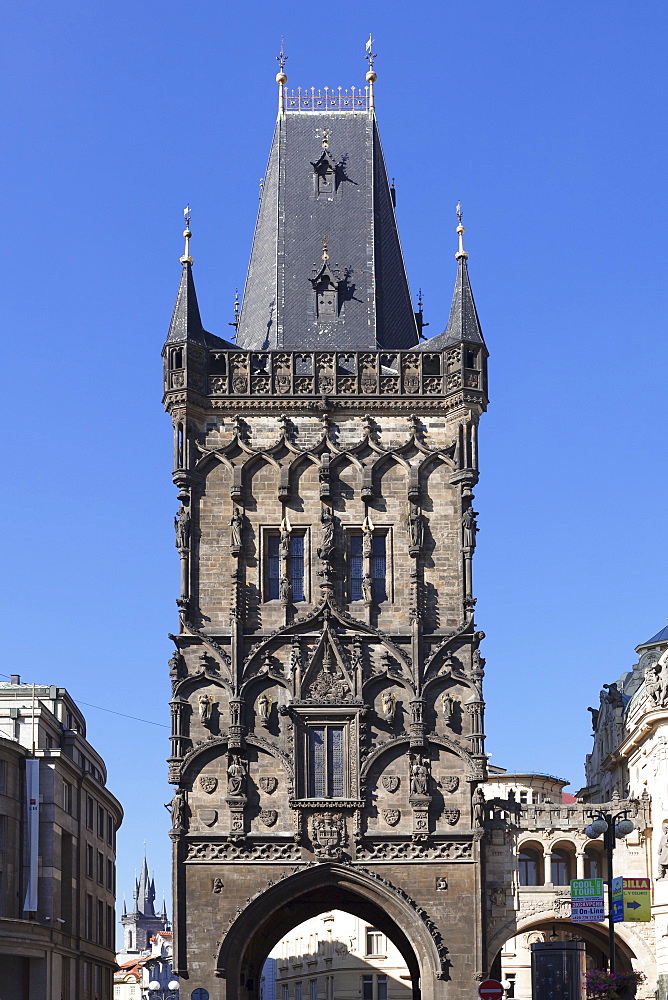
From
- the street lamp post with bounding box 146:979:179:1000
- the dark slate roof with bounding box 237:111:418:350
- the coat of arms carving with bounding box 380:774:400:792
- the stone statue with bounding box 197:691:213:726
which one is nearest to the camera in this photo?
the street lamp post with bounding box 146:979:179:1000

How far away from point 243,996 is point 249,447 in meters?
15.6

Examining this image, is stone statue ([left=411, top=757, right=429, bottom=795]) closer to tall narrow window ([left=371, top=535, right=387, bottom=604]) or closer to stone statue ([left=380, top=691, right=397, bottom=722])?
stone statue ([left=380, top=691, right=397, bottom=722])

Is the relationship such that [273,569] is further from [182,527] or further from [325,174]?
[325,174]

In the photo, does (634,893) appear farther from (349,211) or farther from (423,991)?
(349,211)

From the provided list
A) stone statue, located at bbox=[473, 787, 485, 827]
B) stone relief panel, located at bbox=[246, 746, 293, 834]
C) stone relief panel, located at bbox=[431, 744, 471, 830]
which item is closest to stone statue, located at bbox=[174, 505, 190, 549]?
stone relief panel, located at bbox=[246, 746, 293, 834]

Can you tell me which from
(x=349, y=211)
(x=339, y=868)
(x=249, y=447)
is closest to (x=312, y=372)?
(x=249, y=447)

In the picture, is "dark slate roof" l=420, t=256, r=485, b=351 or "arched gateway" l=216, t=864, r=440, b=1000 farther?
"dark slate roof" l=420, t=256, r=485, b=351

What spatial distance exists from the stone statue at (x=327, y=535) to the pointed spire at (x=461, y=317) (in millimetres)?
6129

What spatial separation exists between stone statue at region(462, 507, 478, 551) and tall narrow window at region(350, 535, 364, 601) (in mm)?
3078

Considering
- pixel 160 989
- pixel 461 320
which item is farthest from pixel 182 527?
pixel 160 989

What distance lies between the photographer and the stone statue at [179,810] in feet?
147

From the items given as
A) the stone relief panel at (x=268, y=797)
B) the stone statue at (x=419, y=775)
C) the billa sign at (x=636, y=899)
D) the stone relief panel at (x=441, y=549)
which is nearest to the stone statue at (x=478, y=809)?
the stone statue at (x=419, y=775)

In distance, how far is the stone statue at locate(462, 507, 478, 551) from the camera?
47062mm

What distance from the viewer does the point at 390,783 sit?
4547 centimetres
